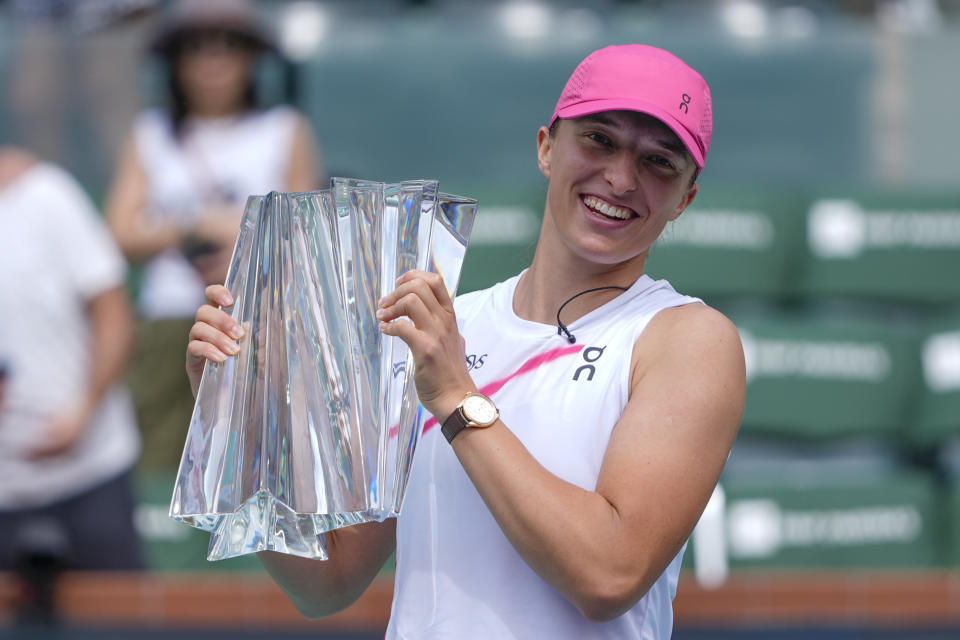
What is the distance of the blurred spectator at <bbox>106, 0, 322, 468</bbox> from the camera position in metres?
3.76

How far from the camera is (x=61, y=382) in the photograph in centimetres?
354

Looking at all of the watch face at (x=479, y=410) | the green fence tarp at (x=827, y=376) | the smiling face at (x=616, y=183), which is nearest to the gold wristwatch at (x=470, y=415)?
the watch face at (x=479, y=410)

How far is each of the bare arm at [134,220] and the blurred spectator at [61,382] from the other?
192mm

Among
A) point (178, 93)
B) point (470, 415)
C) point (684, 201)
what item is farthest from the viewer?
point (178, 93)

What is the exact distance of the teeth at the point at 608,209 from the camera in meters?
1.42

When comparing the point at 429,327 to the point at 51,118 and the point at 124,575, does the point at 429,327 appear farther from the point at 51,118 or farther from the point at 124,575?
the point at 51,118

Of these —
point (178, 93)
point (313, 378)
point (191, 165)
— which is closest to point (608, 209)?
point (313, 378)

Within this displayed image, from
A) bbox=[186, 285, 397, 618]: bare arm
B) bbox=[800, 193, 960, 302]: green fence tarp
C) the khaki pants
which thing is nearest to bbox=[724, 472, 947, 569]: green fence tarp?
bbox=[800, 193, 960, 302]: green fence tarp

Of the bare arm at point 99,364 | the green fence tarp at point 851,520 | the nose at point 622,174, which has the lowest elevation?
the green fence tarp at point 851,520

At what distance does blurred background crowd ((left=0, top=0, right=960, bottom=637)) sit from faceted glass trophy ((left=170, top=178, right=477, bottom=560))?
2.07 meters

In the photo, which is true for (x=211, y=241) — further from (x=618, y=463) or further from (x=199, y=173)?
(x=618, y=463)

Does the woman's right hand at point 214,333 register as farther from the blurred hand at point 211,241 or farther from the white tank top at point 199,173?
the white tank top at point 199,173

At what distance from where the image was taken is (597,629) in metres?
1.37

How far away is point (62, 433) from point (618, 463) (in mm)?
2518
